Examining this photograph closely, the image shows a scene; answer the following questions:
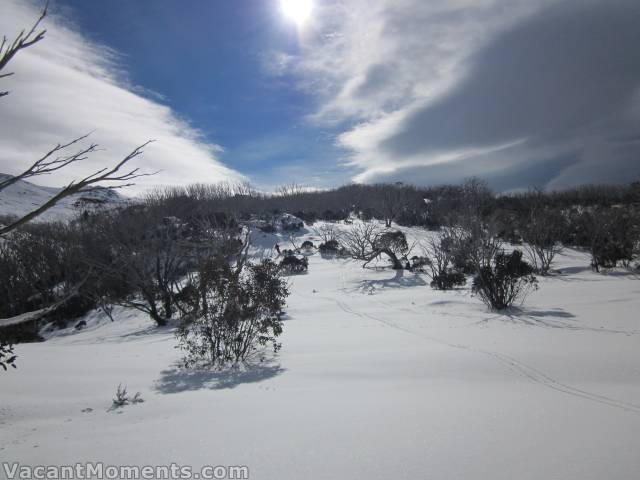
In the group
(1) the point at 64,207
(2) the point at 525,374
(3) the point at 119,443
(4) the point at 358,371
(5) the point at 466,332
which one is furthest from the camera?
(1) the point at 64,207

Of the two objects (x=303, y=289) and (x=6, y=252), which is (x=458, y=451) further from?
(x=6, y=252)

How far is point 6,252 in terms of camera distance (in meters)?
22.2

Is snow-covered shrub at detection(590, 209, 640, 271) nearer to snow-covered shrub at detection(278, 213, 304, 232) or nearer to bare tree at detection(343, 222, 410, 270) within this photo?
bare tree at detection(343, 222, 410, 270)

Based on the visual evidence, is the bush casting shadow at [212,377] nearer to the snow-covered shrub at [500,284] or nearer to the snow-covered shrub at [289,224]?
the snow-covered shrub at [500,284]

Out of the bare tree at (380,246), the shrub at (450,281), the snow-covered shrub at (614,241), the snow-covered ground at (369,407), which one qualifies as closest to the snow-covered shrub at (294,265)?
the bare tree at (380,246)

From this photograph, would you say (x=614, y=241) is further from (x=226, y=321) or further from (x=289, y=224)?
(x=289, y=224)

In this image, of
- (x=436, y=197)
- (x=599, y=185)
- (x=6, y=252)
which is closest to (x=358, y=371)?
(x=6, y=252)

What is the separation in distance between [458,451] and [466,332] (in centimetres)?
518

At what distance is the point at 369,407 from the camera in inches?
131

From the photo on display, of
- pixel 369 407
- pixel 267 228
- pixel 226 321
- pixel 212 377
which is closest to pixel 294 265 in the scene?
pixel 267 228

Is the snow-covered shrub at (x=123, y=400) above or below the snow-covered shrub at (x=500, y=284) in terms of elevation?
below

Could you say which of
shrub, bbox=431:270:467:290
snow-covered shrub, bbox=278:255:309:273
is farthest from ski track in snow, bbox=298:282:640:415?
snow-covered shrub, bbox=278:255:309:273

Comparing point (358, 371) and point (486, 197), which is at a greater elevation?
point (486, 197)

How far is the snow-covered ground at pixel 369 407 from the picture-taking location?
2.38 meters
